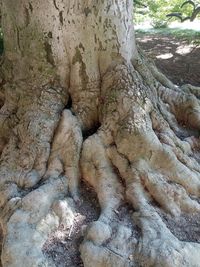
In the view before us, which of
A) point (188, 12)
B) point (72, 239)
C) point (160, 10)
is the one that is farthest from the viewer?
point (160, 10)

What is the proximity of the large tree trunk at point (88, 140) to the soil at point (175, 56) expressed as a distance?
267cm

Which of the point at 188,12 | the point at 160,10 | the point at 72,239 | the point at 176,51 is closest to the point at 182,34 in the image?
the point at 176,51

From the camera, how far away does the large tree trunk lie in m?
2.83

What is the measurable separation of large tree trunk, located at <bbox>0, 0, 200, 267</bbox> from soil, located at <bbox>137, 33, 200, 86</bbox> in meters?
2.67

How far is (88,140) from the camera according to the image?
11.3 feet

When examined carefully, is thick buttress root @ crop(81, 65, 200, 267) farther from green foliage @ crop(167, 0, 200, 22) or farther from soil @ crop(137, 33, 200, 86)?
green foliage @ crop(167, 0, 200, 22)

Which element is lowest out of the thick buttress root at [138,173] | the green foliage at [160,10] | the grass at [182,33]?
the green foliage at [160,10]

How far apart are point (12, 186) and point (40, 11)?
1.55 meters

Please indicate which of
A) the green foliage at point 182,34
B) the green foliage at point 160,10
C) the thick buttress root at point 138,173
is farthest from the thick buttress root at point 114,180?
the green foliage at point 160,10

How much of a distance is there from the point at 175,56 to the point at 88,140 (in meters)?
4.99

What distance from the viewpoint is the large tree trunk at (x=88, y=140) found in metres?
2.83

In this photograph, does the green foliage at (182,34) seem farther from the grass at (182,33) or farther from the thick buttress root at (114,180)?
the thick buttress root at (114,180)

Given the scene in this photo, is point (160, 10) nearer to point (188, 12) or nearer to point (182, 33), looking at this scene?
point (188, 12)

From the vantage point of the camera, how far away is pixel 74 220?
3.10 m
